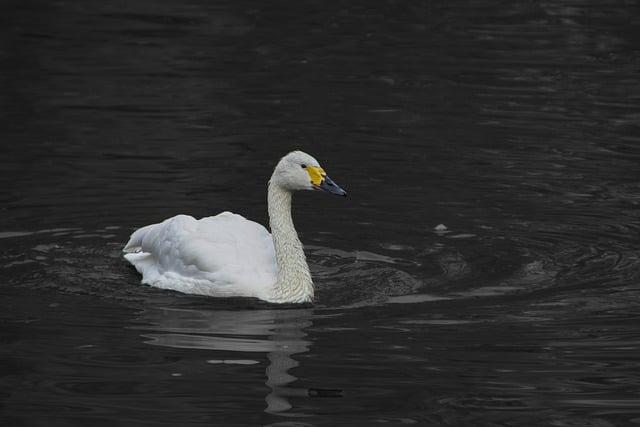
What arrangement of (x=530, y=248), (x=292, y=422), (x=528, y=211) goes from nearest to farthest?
(x=292, y=422) → (x=530, y=248) → (x=528, y=211)

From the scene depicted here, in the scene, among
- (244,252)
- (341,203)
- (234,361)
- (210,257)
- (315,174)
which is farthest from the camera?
(341,203)

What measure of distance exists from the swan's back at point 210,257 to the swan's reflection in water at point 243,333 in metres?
0.44

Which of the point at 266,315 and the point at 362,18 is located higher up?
the point at 362,18

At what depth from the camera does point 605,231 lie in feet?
46.7

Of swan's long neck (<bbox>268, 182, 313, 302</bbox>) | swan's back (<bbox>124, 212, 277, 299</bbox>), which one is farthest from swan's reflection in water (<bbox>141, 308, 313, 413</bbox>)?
swan's back (<bbox>124, 212, 277, 299</bbox>)

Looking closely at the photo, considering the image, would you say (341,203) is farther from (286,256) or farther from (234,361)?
(234,361)

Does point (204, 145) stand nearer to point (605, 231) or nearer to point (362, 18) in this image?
point (605, 231)

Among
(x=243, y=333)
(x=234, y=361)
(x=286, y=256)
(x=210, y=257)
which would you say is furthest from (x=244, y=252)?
(x=234, y=361)

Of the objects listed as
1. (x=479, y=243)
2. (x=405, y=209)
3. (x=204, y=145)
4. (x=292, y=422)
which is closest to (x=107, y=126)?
(x=204, y=145)

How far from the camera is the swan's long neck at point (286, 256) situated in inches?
476

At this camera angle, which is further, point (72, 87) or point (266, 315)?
point (72, 87)

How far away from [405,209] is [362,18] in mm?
10157

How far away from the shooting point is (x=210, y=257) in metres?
12.5

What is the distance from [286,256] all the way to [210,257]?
647 mm
